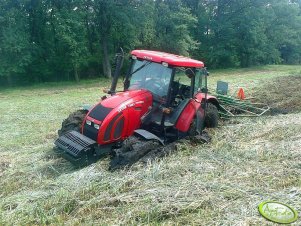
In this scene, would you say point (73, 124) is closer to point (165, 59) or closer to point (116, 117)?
point (116, 117)

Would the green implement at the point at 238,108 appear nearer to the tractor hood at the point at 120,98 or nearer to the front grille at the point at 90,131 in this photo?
the tractor hood at the point at 120,98

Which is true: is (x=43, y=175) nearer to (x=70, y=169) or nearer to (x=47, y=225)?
(x=70, y=169)

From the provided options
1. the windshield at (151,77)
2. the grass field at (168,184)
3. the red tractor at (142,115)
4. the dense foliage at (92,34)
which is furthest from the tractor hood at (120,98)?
the dense foliage at (92,34)

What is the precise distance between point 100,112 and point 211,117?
2.93 m

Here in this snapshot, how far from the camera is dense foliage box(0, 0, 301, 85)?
2297cm

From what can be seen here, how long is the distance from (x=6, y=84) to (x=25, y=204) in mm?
22048

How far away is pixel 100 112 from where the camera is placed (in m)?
6.05

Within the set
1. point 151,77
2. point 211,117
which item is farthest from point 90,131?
point 211,117

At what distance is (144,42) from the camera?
26859mm

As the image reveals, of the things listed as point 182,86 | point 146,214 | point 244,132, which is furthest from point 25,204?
point 244,132

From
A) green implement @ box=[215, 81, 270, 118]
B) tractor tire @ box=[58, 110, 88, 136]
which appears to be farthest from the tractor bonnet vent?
green implement @ box=[215, 81, 270, 118]

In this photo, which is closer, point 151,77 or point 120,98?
point 120,98

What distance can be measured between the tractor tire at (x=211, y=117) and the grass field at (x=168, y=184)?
15.2 inches

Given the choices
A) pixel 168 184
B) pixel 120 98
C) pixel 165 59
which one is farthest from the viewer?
pixel 165 59
